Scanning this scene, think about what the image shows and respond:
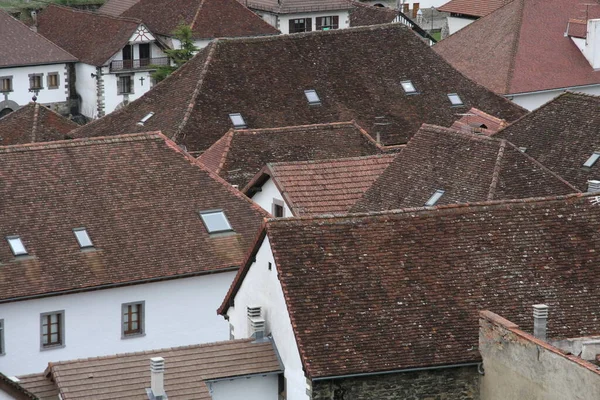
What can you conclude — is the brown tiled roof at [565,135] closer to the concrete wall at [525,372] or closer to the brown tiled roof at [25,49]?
the concrete wall at [525,372]

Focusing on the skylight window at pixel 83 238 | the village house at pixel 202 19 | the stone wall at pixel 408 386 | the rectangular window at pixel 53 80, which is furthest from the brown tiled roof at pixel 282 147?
the rectangular window at pixel 53 80

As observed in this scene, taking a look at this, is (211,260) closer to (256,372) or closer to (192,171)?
(192,171)

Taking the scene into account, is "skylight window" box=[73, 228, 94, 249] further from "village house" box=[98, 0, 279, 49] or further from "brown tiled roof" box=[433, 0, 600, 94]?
"village house" box=[98, 0, 279, 49]

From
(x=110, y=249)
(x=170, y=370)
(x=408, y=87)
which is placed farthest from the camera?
(x=408, y=87)

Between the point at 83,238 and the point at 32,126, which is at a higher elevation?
the point at 32,126

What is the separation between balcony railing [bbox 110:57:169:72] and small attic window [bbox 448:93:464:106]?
27.3 metres

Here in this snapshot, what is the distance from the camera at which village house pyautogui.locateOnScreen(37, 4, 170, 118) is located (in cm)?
9025

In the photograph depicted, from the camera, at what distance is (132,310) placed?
4544 centimetres

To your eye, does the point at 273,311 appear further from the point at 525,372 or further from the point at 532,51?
the point at 532,51

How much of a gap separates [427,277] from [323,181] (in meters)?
14.1

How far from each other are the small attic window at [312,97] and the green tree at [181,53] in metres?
20.3

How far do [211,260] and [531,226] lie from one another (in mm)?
11764

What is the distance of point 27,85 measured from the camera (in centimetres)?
9019

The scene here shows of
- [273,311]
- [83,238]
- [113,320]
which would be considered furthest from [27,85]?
[273,311]
